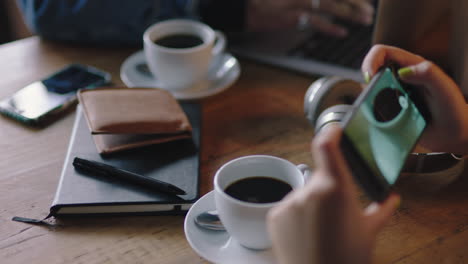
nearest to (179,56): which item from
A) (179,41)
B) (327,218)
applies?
(179,41)

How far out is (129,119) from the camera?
2.30ft

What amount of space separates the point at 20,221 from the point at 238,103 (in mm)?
406

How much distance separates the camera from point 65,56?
3.20 ft

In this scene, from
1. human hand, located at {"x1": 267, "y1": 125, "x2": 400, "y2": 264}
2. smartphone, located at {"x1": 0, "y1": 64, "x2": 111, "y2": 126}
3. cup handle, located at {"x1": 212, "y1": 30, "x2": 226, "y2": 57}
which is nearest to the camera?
human hand, located at {"x1": 267, "y1": 125, "x2": 400, "y2": 264}

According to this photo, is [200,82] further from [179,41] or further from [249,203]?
[249,203]

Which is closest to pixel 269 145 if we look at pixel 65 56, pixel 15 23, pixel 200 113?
pixel 200 113

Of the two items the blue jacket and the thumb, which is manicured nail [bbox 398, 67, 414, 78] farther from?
the blue jacket

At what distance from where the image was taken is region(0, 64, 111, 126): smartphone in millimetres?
786

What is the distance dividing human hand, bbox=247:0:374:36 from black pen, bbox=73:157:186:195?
1.65ft

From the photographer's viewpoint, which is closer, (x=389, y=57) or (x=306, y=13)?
(x=389, y=57)

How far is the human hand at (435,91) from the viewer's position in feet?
1.80

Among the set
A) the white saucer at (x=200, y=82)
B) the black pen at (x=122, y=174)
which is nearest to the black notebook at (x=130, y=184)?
the black pen at (x=122, y=174)

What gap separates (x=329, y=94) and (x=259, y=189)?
0.22 meters

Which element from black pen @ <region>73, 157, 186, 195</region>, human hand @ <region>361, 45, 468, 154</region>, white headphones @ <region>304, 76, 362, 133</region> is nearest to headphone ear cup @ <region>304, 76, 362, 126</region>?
white headphones @ <region>304, 76, 362, 133</region>
